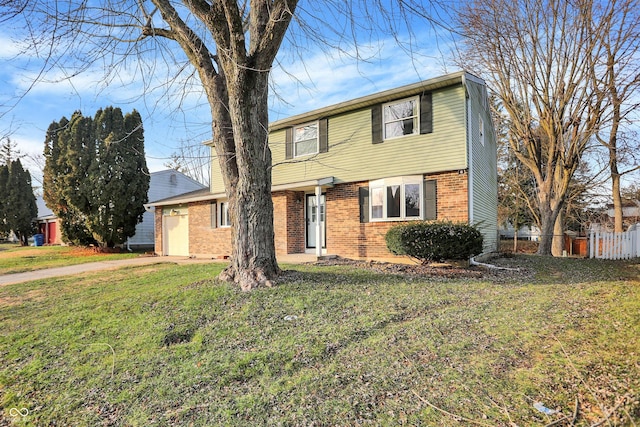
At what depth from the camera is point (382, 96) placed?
1080cm

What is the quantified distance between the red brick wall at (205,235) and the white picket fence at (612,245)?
13731 millimetres

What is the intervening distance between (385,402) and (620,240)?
47.7 feet

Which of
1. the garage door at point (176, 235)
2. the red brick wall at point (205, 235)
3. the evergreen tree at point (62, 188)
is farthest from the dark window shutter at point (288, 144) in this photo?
the evergreen tree at point (62, 188)

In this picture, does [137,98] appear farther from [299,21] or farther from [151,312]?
[151,312]

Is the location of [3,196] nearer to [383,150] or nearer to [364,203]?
[364,203]

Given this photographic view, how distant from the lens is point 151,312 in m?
5.29

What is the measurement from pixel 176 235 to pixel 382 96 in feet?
39.3

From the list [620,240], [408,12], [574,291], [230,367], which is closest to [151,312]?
[230,367]

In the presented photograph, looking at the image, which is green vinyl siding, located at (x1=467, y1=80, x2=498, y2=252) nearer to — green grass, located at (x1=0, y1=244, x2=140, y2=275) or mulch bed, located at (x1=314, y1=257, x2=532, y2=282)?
mulch bed, located at (x1=314, y1=257, x2=532, y2=282)

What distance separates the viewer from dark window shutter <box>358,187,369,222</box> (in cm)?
1138

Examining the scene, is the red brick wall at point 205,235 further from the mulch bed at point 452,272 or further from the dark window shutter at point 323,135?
the mulch bed at point 452,272

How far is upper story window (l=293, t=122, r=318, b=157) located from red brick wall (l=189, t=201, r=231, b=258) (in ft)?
14.6

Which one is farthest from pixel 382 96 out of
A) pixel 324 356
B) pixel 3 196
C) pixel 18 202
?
pixel 3 196

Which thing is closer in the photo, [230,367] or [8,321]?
[230,367]
